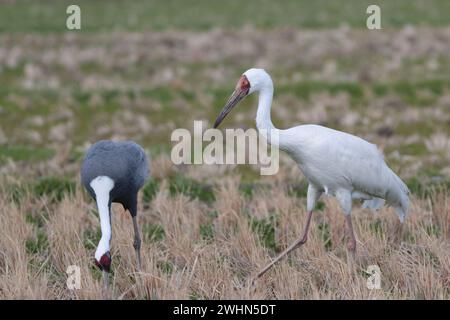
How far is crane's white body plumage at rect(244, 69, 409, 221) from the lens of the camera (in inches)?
300

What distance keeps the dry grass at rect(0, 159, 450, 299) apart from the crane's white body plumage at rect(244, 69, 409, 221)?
58cm

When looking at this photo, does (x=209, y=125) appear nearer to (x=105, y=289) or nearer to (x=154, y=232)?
(x=154, y=232)

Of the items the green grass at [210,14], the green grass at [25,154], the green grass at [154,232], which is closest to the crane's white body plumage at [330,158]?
the green grass at [154,232]

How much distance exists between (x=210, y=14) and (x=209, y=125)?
81.0 feet

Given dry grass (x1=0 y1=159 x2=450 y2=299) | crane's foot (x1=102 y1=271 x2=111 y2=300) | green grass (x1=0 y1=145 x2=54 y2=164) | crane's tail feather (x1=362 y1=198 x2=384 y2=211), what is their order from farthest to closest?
green grass (x1=0 y1=145 x2=54 y2=164), crane's tail feather (x1=362 y1=198 x2=384 y2=211), dry grass (x1=0 y1=159 x2=450 y2=299), crane's foot (x1=102 y1=271 x2=111 y2=300)

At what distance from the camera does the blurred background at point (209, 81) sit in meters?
15.6

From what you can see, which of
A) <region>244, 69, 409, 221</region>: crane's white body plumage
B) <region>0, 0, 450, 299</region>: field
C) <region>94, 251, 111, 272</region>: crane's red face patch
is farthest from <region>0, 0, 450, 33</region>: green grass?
<region>94, 251, 111, 272</region>: crane's red face patch

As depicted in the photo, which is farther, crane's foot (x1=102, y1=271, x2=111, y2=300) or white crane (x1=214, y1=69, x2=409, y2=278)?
white crane (x1=214, y1=69, x2=409, y2=278)

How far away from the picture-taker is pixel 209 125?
17.3m

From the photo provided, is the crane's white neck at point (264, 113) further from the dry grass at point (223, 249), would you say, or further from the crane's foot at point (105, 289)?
the crane's foot at point (105, 289)

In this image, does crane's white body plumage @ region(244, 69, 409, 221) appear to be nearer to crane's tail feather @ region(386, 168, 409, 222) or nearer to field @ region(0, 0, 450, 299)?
crane's tail feather @ region(386, 168, 409, 222)

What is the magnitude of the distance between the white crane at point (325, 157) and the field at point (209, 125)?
0.56 m
